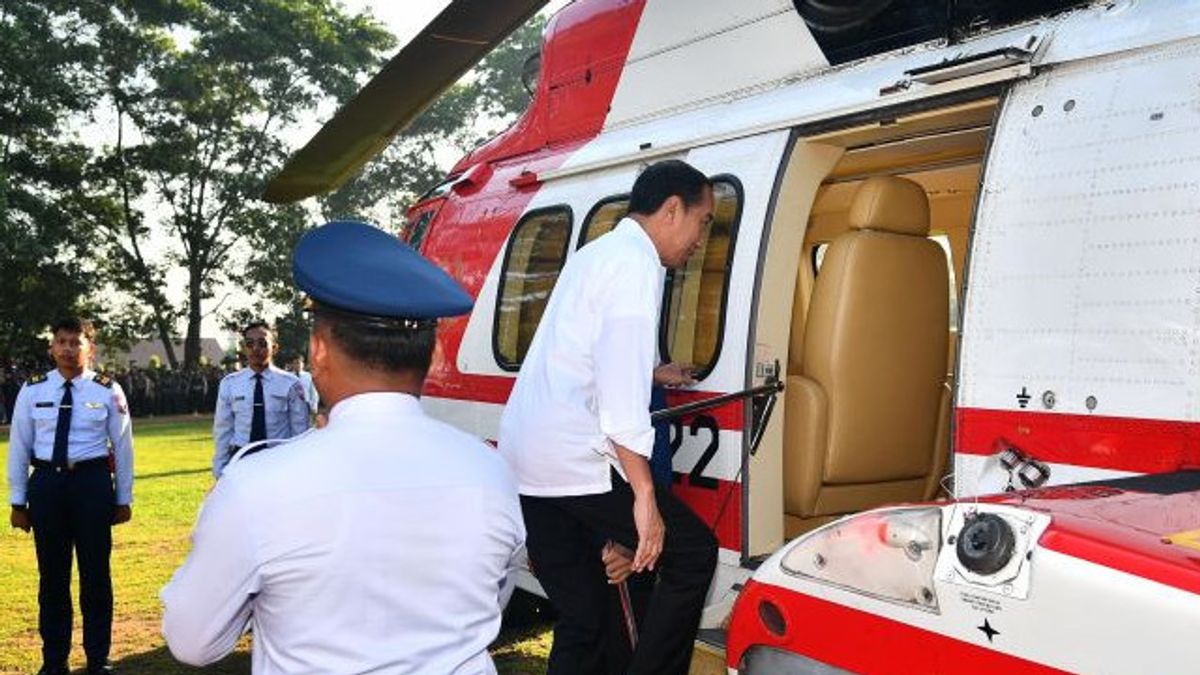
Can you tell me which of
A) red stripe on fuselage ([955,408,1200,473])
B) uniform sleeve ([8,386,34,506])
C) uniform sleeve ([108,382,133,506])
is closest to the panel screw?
red stripe on fuselage ([955,408,1200,473])

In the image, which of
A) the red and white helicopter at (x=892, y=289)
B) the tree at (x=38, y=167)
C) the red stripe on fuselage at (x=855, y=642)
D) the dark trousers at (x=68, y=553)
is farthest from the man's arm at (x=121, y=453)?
the tree at (x=38, y=167)

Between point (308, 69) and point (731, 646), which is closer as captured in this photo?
point (731, 646)

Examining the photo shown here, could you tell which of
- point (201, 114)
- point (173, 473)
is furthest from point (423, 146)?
point (173, 473)

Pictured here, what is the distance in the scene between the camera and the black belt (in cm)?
516

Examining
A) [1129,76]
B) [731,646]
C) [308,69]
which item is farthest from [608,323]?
[308,69]

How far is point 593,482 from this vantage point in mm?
3182

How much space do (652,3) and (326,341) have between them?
3.80m

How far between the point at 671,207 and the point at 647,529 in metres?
0.98

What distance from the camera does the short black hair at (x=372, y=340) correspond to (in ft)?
5.46

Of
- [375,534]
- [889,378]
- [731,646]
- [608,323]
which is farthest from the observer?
[889,378]

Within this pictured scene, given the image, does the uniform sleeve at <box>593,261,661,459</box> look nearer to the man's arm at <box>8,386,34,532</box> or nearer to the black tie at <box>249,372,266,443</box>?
the man's arm at <box>8,386,34,532</box>

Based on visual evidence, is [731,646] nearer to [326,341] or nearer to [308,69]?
[326,341]

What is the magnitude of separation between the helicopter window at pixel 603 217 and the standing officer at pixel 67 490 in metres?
2.70

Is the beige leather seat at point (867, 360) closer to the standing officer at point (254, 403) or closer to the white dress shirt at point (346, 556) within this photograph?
the white dress shirt at point (346, 556)
